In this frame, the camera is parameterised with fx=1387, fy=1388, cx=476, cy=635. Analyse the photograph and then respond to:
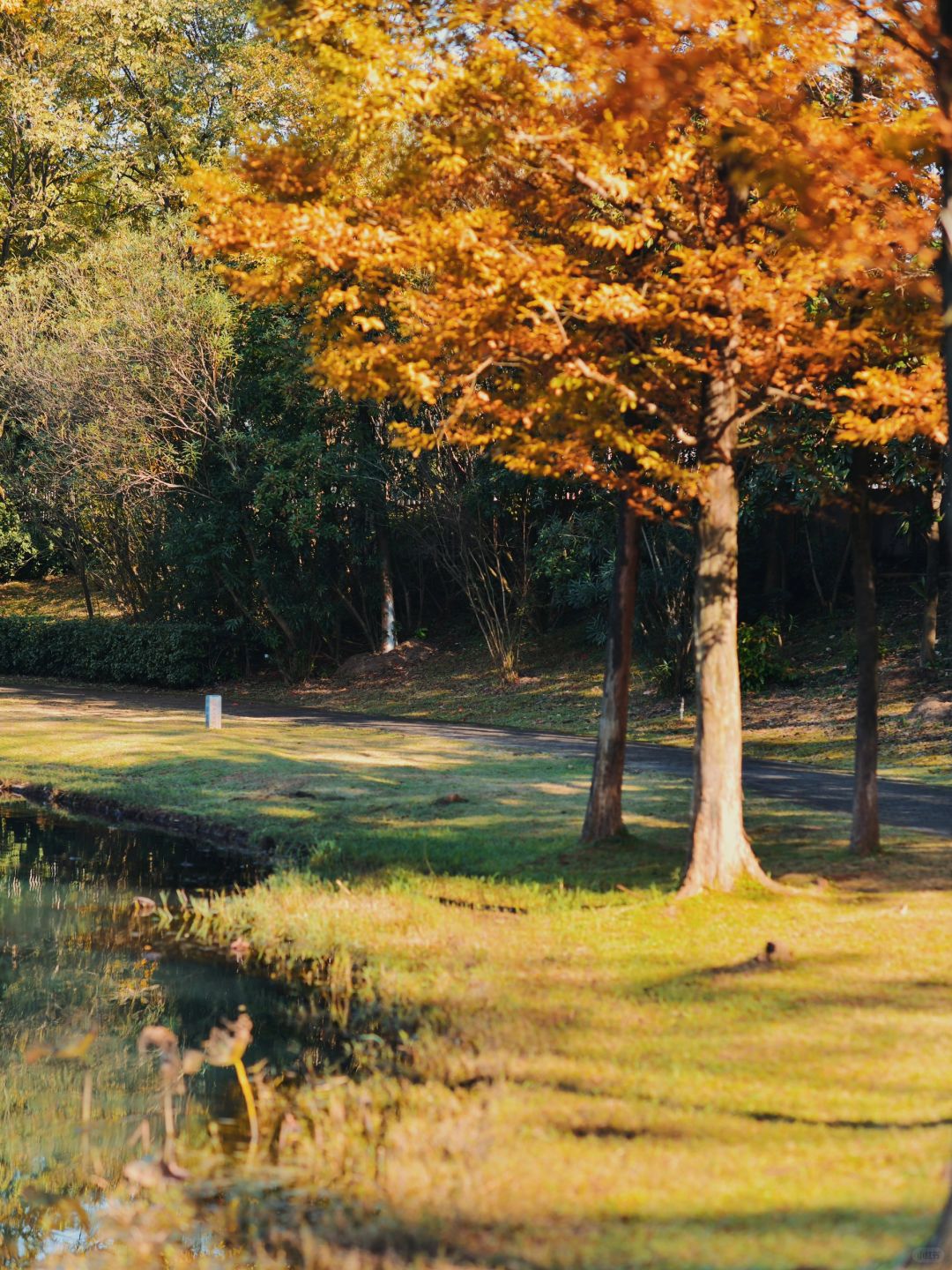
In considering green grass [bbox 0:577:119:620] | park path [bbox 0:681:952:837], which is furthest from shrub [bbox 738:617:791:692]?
green grass [bbox 0:577:119:620]

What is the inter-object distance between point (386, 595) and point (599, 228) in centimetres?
2378

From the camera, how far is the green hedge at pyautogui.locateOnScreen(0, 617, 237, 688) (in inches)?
1298

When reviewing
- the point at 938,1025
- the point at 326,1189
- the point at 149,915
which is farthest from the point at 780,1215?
the point at 149,915

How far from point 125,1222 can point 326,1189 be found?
86 cm

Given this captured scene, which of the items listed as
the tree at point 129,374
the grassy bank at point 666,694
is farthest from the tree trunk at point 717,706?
the tree at point 129,374

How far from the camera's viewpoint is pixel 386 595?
32812 millimetres

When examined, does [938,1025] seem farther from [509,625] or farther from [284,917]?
[509,625]

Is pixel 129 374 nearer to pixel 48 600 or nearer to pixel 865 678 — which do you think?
pixel 48 600

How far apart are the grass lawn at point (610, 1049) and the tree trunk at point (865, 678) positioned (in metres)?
0.39

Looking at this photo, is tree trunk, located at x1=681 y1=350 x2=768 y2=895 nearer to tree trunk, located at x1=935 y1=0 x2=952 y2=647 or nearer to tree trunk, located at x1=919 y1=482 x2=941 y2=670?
tree trunk, located at x1=935 y1=0 x2=952 y2=647

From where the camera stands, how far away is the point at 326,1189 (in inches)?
231

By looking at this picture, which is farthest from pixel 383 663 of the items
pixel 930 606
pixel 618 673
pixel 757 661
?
pixel 618 673

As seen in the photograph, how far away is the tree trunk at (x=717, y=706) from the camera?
10.2m

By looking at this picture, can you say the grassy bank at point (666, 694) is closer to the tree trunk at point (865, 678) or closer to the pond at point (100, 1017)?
the tree trunk at point (865, 678)
